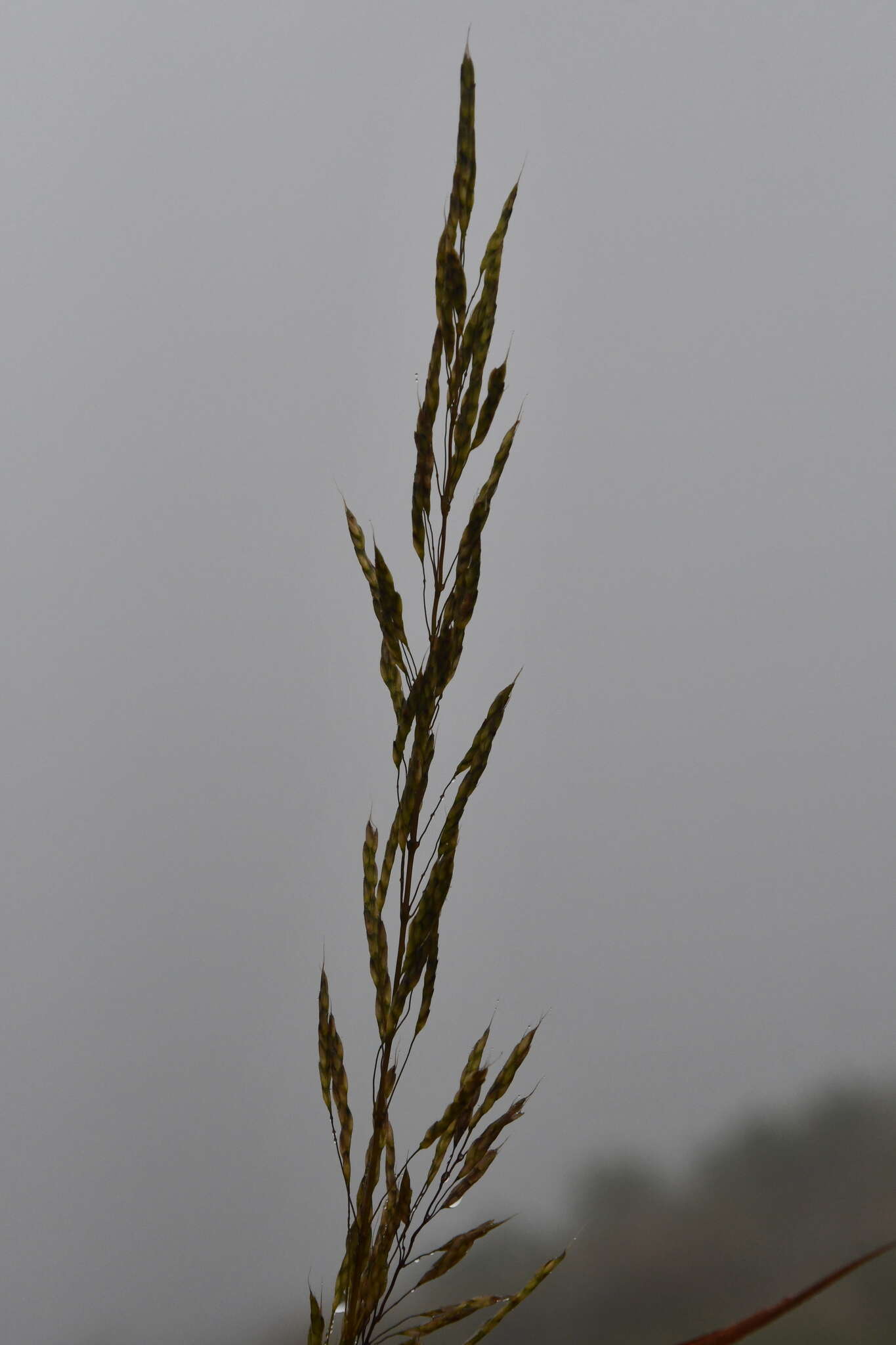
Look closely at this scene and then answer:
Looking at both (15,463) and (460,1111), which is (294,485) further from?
(460,1111)

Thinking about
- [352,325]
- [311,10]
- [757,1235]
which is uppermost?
[311,10]

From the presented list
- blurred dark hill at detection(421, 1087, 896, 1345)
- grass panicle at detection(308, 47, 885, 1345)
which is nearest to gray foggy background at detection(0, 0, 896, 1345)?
blurred dark hill at detection(421, 1087, 896, 1345)

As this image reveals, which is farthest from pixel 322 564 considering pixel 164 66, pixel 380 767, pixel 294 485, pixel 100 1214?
pixel 100 1214

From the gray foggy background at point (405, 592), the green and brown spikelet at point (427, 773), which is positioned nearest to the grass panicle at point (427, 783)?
the green and brown spikelet at point (427, 773)

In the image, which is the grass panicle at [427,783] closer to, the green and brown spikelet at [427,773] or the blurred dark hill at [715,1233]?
the green and brown spikelet at [427,773]

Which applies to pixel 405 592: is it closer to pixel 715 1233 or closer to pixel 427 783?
pixel 427 783

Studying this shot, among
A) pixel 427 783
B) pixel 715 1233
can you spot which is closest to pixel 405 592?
pixel 427 783
